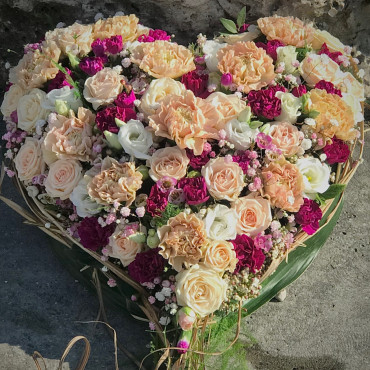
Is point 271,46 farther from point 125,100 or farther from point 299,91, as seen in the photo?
point 125,100

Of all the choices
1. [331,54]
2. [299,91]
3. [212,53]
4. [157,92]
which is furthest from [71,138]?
[331,54]

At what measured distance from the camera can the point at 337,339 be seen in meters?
2.53

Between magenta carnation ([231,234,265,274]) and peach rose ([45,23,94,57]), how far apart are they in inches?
46.0

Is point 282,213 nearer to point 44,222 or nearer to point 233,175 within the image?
point 233,175

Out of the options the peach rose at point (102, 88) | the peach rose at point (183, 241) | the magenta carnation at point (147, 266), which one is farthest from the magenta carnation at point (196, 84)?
the magenta carnation at point (147, 266)

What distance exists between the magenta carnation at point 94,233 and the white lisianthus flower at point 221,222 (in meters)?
0.38

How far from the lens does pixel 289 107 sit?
2346mm

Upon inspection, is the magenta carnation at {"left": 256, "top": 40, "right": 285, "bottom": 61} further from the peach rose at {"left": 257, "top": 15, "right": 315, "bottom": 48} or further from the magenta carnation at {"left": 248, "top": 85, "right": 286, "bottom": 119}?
the magenta carnation at {"left": 248, "top": 85, "right": 286, "bottom": 119}

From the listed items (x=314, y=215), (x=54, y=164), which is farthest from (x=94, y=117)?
(x=314, y=215)

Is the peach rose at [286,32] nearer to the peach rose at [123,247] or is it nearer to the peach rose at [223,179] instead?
the peach rose at [223,179]

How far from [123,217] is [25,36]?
1652 millimetres

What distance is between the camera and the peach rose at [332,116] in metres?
2.38

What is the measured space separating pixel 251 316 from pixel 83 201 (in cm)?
92

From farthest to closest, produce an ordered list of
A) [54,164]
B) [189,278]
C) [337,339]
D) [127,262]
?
1. [337,339]
2. [54,164]
3. [127,262]
4. [189,278]
